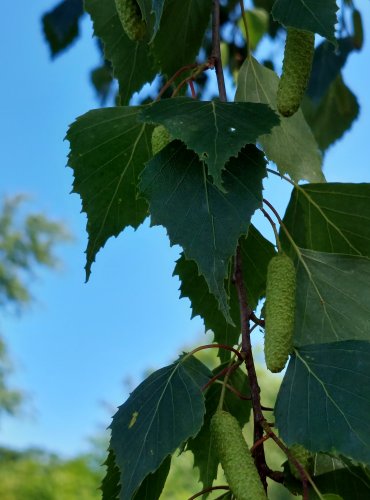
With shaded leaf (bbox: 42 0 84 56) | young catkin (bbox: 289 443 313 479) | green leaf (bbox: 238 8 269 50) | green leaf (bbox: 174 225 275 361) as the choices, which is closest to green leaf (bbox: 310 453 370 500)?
young catkin (bbox: 289 443 313 479)

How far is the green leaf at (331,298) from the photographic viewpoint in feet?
2.71

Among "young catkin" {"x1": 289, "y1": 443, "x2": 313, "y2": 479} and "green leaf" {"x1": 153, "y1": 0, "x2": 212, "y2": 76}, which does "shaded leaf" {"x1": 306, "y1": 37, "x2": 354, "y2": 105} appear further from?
"young catkin" {"x1": 289, "y1": 443, "x2": 313, "y2": 479}

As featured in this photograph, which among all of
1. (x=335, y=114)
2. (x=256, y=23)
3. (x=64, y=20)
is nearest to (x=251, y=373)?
(x=64, y=20)

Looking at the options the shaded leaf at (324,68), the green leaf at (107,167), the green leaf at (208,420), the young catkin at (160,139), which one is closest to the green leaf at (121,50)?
the green leaf at (107,167)

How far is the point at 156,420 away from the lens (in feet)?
2.35

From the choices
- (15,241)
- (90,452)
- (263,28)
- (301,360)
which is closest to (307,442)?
(301,360)

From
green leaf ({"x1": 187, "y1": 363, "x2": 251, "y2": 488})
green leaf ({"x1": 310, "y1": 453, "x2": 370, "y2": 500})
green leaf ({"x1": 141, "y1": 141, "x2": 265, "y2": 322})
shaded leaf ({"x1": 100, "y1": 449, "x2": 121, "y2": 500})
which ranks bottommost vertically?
green leaf ({"x1": 310, "y1": 453, "x2": 370, "y2": 500})

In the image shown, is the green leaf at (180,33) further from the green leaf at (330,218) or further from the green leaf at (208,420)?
the green leaf at (208,420)

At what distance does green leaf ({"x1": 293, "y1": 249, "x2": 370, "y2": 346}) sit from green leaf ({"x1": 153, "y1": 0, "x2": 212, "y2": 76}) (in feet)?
0.96

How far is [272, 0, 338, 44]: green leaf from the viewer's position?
27.8 inches

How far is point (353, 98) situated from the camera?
1.92 meters

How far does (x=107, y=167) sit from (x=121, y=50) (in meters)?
0.21

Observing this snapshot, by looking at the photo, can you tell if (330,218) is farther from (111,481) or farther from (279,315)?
(111,481)

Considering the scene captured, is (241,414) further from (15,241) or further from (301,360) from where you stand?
(15,241)
